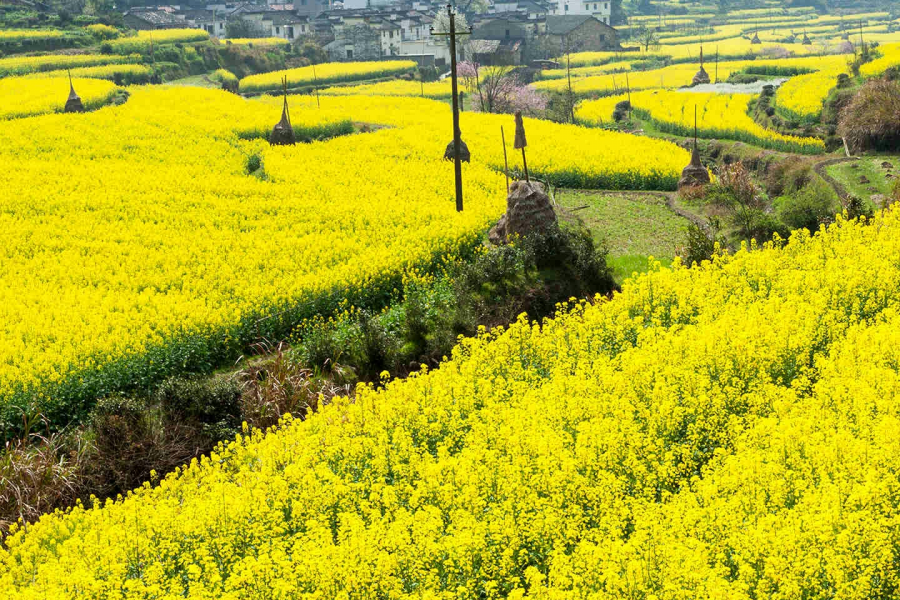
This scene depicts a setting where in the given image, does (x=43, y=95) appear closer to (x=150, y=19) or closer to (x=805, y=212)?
(x=805, y=212)

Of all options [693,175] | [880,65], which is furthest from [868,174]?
[880,65]

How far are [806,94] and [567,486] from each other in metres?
46.7

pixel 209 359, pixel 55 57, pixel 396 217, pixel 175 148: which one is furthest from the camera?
pixel 55 57

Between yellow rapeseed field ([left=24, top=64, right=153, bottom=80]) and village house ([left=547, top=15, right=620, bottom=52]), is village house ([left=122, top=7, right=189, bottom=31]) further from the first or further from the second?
village house ([left=547, top=15, right=620, bottom=52])

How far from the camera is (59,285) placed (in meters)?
23.2

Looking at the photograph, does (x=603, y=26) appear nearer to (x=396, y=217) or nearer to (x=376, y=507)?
(x=396, y=217)

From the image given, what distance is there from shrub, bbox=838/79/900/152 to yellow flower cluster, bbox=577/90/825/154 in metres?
2.42

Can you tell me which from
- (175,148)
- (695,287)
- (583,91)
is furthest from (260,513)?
(583,91)

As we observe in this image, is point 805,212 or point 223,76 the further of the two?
point 223,76

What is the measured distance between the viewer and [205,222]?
2811 cm

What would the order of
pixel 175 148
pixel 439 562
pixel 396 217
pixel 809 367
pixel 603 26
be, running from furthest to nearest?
pixel 603 26, pixel 175 148, pixel 396 217, pixel 809 367, pixel 439 562

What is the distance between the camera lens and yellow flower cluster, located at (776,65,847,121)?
162 feet

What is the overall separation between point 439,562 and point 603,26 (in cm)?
10800


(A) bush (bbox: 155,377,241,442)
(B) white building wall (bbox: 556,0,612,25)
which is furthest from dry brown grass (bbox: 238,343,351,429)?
(B) white building wall (bbox: 556,0,612,25)
